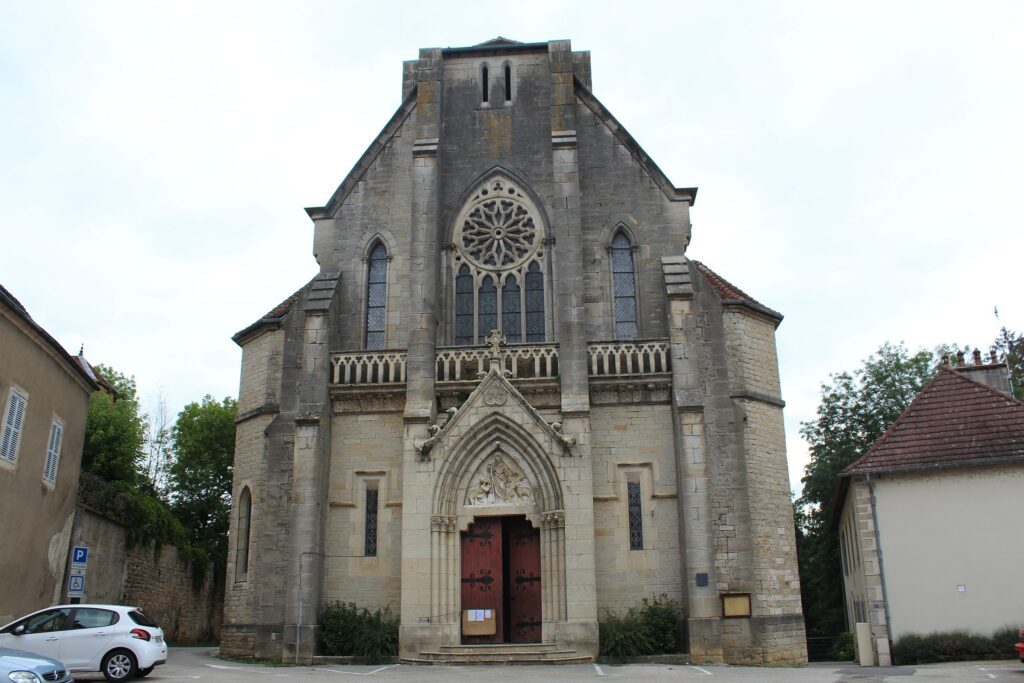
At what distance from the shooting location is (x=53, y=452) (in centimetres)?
1856

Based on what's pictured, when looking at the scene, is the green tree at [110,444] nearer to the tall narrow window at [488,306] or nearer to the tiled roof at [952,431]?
the tall narrow window at [488,306]

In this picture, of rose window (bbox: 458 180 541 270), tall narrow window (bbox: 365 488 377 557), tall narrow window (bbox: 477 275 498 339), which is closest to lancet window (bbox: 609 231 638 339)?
rose window (bbox: 458 180 541 270)

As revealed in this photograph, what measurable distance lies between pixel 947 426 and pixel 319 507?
13.6 meters

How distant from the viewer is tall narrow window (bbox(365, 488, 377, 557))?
20281 millimetres

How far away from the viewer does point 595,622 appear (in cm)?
1831

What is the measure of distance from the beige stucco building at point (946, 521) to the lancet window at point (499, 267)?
8.31 m

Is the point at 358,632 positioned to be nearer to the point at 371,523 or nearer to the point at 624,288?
the point at 371,523

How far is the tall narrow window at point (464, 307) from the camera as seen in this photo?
22328 millimetres

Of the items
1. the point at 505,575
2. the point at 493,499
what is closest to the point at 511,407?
the point at 493,499

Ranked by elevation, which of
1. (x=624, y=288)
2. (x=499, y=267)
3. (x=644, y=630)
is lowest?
(x=644, y=630)

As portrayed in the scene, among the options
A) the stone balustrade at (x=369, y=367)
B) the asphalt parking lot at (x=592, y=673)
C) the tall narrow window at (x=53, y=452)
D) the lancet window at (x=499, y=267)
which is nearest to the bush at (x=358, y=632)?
the asphalt parking lot at (x=592, y=673)

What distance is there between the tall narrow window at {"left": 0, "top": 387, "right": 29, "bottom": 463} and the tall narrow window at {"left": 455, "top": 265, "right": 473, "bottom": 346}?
9.56 metres

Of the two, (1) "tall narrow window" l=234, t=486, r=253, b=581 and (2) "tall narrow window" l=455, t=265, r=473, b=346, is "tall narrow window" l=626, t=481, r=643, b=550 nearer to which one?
(2) "tall narrow window" l=455, t=265, r=473, b=346

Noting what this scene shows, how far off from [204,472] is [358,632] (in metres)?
26.4
